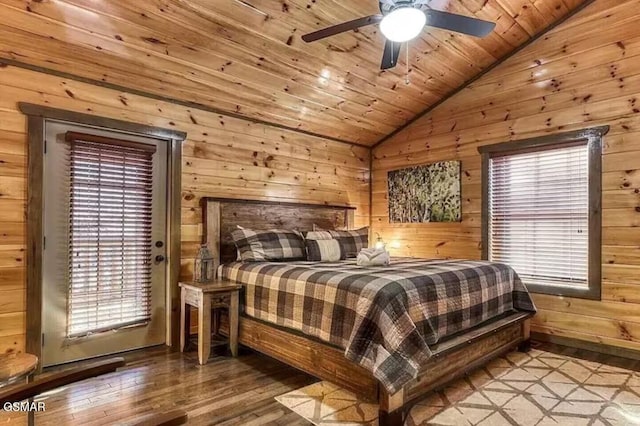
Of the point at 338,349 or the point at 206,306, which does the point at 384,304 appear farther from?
the point at 206,306

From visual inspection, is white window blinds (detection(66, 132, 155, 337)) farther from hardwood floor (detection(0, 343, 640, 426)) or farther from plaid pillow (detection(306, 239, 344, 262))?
plaid pillow (detection(306, 239, 344, 262))

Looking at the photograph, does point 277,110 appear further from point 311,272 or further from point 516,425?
point 516,425

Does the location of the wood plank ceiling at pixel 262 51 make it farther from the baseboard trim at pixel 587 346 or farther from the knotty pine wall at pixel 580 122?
the baseboard trim at pixel 587 346

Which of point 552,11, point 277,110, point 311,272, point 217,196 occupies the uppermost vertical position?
point 552,11

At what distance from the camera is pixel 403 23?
2365 mm

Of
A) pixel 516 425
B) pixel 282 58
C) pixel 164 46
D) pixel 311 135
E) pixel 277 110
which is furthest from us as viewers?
pixel 311 135

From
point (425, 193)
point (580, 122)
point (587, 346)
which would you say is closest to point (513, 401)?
point (587, 346)

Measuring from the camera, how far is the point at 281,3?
9.80 ft

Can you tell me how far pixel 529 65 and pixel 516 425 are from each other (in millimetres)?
3706

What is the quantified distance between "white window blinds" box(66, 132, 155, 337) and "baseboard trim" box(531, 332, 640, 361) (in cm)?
406

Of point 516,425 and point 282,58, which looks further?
point 282,58

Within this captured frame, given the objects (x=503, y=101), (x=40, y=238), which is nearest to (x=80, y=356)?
(x=40, y=238)

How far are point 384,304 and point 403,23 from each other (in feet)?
5.71

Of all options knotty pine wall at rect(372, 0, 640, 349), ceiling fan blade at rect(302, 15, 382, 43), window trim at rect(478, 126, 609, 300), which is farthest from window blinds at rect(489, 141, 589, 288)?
ceiling fan blade at rect(302, 15, 382, 43)
